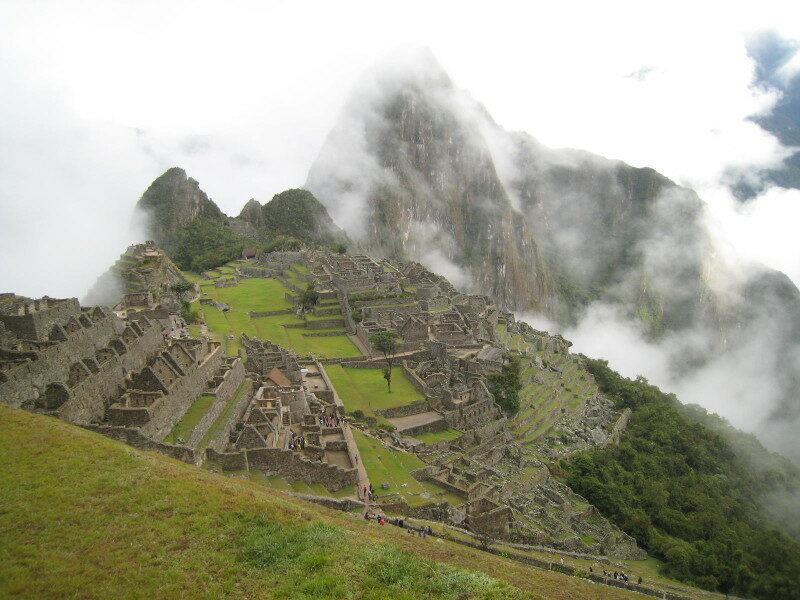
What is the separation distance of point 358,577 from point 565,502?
74.2 feet

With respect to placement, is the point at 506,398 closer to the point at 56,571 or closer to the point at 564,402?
the point at 564,402

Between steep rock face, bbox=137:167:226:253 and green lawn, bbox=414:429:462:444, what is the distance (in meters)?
75.1

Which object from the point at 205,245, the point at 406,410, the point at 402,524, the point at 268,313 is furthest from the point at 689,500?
the point at 205,245

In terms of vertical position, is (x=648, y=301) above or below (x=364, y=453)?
above

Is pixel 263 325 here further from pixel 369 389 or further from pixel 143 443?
pixel 143 443

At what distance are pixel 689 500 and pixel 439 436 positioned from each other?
61.2 feet

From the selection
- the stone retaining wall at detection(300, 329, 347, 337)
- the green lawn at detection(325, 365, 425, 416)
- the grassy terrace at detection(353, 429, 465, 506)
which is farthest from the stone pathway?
the stone retaining wall at detection(300, 329, 347, 337)

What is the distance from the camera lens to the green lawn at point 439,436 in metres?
32.5

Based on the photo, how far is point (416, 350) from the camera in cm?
4438

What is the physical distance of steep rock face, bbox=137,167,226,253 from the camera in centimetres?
9831

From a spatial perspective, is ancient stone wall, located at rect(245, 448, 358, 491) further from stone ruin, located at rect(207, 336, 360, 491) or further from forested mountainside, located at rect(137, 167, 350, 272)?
forested mountainside, located at rect(137, 167, 350, 272)

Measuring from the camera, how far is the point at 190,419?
2225cm

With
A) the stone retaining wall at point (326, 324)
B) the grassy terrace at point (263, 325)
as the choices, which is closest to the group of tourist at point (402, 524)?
the grassy terrace at point (263, 325)

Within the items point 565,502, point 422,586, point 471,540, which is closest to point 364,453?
point 471,540
